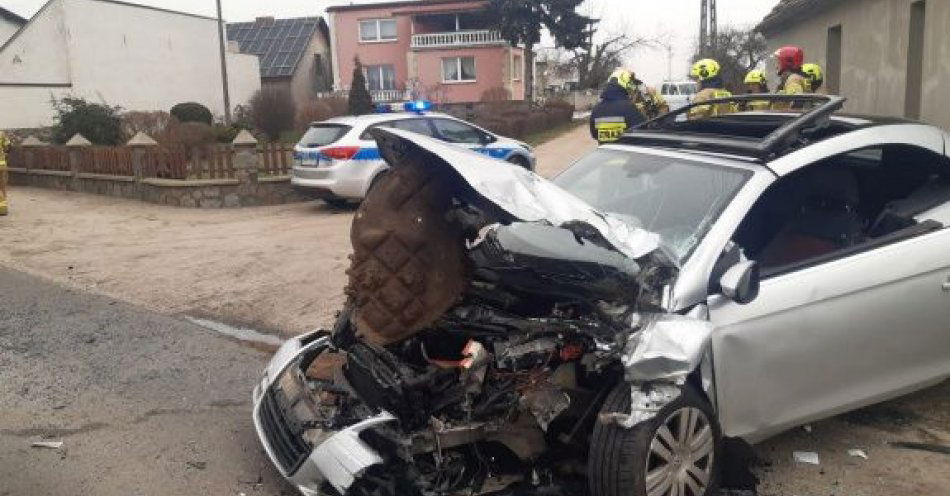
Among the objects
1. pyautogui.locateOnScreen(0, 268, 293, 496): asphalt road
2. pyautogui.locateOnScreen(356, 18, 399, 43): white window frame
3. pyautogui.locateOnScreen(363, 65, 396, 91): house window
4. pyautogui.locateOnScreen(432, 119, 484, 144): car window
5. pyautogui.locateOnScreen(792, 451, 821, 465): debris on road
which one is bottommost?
pyautogui.locateOnScreen(792, 451, 821, 465): debris on road

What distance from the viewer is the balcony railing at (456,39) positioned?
43.8 metres

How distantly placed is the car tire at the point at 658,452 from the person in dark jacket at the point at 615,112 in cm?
523

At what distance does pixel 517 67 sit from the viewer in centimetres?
4756

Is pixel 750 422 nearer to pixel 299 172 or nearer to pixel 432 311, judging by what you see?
pixel 432 311

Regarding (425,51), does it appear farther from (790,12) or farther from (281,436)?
(281,436)

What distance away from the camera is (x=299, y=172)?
43.3ft

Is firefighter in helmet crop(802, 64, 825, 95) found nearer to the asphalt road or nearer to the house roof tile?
the house roof tile

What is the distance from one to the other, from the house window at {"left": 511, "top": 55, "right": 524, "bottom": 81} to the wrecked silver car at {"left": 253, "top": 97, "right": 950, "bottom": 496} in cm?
4271

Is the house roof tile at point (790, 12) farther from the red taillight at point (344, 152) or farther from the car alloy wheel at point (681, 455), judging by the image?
the car alloy wheel at point (681, 455)

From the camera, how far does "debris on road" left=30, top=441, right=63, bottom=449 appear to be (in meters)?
4.31

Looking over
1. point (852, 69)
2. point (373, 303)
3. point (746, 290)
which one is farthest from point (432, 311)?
point (852, 69)

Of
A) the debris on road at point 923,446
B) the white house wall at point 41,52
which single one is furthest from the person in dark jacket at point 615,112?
the white house wall at point 41,52

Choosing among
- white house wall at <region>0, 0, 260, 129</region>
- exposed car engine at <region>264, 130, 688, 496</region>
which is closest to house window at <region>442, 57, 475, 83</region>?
white house wall at <region>0, 0, 260, 129</region>

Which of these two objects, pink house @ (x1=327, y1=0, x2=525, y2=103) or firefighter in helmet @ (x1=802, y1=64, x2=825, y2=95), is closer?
firefighter in helmet @ (x1=802, y1=64, x2=825, y2=95)
